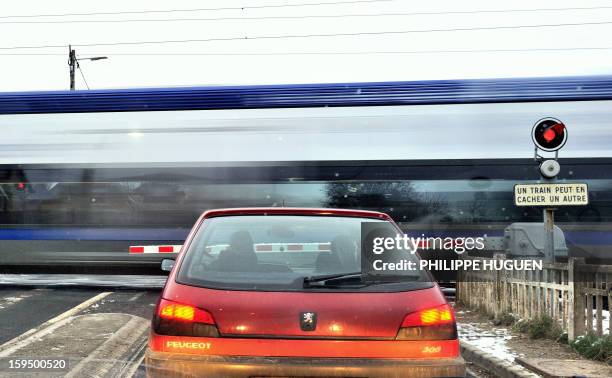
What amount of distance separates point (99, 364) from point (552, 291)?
16.5ft

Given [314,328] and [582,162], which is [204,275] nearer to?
[314,328]

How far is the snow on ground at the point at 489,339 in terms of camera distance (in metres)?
6.15

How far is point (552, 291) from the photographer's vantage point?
7.11 m

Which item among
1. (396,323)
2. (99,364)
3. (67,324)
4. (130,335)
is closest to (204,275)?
(396,323)

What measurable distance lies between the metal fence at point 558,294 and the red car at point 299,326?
3605 mm

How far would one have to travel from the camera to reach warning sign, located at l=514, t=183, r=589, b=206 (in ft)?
25.0

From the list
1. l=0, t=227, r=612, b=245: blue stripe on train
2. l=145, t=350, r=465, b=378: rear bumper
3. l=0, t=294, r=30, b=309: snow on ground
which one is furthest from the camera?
l=0, t=227, r=612, b=245: blue stripe on train

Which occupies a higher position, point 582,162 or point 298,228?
point 582,162

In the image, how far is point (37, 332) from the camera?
7.07 m

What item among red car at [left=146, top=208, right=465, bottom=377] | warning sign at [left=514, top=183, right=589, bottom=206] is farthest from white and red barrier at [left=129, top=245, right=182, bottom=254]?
red car at [left=146, top=208, right=465, bottom=377]

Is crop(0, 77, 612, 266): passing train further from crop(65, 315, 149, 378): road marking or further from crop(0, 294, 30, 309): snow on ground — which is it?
crop(65, 315, 149, 378): road marking

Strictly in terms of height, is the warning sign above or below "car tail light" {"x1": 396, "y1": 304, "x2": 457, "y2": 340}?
above

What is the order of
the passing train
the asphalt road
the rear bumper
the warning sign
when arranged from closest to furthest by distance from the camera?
the rear bumper < the asphalt road < the warning sign < the passing train

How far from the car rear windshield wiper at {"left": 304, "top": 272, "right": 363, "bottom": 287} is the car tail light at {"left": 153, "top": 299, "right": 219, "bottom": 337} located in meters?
0.54
